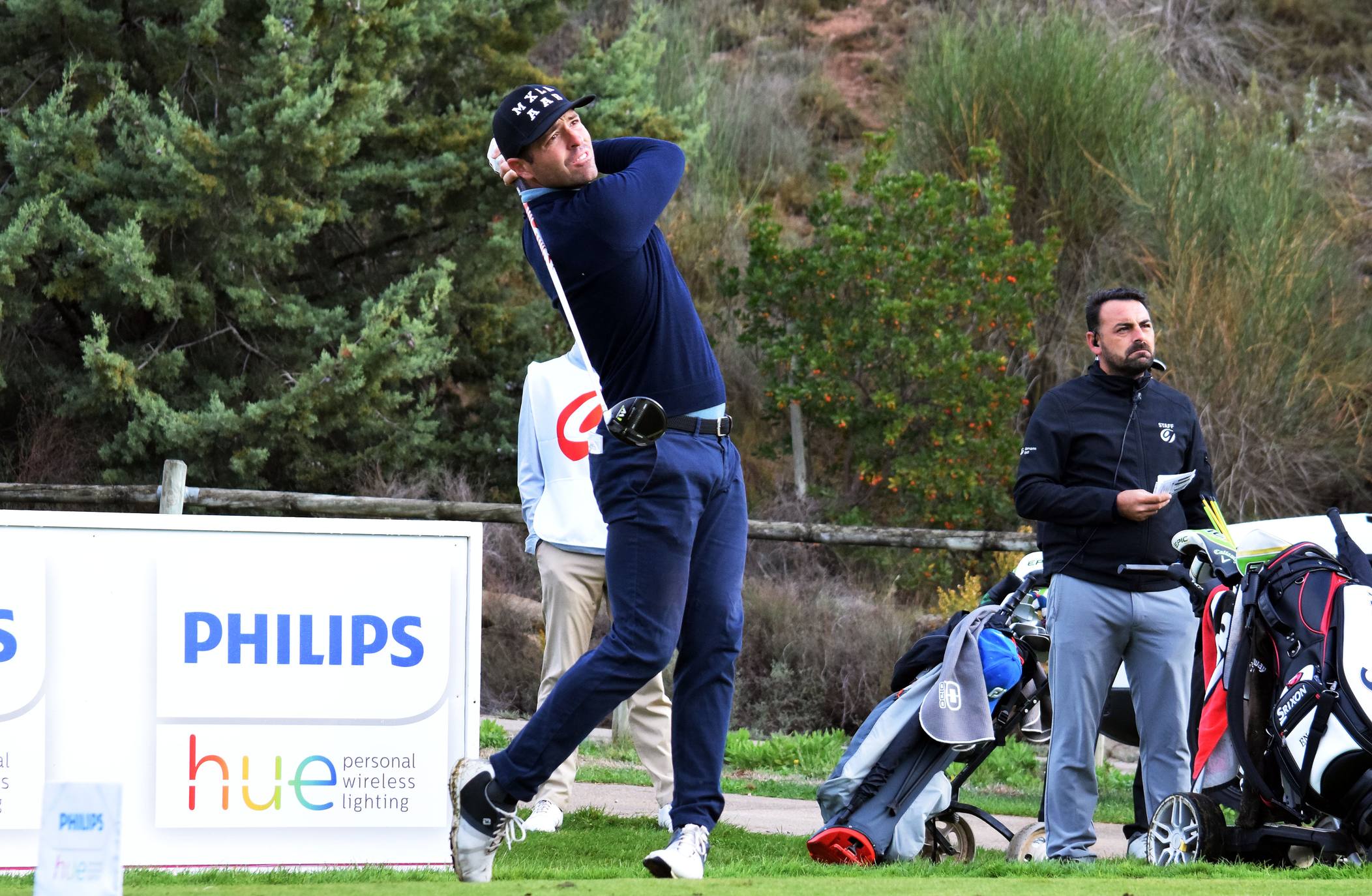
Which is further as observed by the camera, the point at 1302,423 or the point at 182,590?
the point at 1302,423

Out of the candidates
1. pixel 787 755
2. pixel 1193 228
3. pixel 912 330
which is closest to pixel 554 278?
pixel 787 755

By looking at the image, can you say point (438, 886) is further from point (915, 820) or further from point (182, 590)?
point (915, 820)

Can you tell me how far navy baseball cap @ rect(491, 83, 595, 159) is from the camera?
4.35 metres

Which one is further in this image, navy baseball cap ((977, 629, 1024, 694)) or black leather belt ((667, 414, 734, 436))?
navy baseball cap ((977, 629, 1024, 694))

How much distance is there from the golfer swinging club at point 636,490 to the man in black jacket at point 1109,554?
169 centimetres

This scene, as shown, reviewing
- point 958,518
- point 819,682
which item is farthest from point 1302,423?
point 819,682

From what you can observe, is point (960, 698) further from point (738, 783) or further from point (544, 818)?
point (738, 783)

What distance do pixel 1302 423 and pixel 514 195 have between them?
768cm

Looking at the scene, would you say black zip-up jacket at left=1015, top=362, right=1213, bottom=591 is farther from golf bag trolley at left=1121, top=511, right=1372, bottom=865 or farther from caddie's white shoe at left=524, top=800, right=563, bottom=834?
caddie's white shoe at left=524, top=800, right=563, bottom=834

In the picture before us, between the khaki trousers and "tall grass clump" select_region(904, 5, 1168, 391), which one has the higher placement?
"tall grass clump" select_region(904, 5, 1168, 391)

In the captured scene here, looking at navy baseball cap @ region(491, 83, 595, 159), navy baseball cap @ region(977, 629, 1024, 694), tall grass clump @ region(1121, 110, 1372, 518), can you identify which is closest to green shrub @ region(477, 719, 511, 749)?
navy baseball cap @ region(977, 629, 1024, 694)

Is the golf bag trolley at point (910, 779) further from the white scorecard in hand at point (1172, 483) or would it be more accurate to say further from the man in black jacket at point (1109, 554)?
the white scorecard in hand at point (1172, 483)

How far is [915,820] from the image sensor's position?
580 centimetres

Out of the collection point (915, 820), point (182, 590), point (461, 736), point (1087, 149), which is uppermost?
point (1087, 149)
